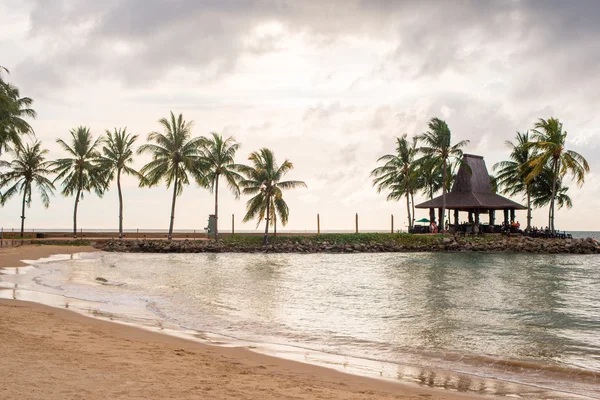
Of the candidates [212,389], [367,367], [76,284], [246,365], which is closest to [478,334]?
[367,367]

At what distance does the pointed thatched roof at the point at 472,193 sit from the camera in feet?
161

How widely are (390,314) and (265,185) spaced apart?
34470 millimetres

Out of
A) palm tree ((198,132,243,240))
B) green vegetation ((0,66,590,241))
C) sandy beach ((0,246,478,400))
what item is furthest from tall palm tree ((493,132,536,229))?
sandy beach ((0,246,478,400))

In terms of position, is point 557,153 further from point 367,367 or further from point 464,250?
point 367,367

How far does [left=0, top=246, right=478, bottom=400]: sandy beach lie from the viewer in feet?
17.8

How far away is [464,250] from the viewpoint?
1854 inches

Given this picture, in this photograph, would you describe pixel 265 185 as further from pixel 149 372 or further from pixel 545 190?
pixel 149 372

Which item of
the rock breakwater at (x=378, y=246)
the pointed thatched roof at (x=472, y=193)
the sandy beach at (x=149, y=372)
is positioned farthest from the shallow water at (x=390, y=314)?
the pointed thatched roof at (x=472, y=193)

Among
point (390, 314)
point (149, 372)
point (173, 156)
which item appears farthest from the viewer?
point (173, 156)

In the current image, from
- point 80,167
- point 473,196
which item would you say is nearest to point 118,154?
point 80,167

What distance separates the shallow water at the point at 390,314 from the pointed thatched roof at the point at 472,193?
74.6 ft

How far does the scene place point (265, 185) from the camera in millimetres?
48125

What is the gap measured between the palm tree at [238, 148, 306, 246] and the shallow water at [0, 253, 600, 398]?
68.3 ft

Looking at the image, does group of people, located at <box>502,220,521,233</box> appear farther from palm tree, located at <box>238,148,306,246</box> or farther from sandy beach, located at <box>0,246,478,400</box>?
sandy beach, located at <box>0,246,478,400</box>
